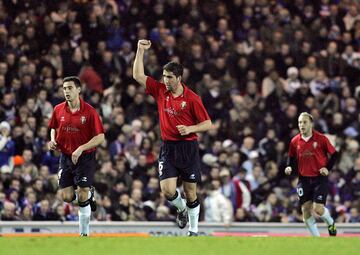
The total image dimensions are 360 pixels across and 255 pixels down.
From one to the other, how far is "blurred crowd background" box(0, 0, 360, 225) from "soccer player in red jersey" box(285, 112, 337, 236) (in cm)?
317

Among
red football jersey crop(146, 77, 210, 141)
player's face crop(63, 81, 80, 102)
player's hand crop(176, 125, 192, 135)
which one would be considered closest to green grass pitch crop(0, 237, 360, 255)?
player's hand crop(176, 125, 192, 135)

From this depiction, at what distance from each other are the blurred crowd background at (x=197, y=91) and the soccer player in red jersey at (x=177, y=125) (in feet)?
17.8

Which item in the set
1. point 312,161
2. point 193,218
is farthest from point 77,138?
point 312,161

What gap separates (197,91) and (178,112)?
9.04 m

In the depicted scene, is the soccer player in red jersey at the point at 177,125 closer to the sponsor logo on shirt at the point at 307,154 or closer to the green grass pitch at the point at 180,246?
the green grass pitch at the point at 180,246

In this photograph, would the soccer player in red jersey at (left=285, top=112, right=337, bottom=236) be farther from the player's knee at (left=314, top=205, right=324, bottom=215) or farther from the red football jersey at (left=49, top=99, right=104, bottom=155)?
the red football jersey at (left=49, top=99, right=104, bottom=155)

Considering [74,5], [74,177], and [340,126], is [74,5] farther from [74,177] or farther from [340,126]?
[74,177]

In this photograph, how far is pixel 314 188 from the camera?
19094mm

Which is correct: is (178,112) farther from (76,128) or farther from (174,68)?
(76,128)

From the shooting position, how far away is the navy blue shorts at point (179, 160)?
16516mm

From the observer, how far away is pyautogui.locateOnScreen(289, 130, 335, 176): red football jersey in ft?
62.1

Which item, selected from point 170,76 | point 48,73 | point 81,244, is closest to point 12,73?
point 48,73

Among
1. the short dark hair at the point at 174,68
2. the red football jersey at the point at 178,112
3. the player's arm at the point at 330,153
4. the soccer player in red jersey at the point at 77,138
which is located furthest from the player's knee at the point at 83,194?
the player's arm at the point at 330,153

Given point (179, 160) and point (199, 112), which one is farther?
point (179, 160)
